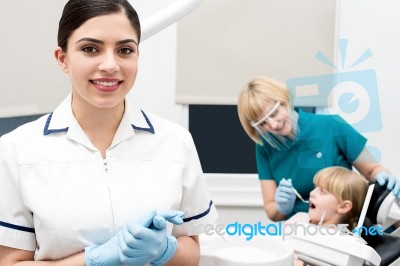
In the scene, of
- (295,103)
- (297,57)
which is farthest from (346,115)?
(297,57)

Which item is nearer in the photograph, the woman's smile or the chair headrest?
the woman's smile

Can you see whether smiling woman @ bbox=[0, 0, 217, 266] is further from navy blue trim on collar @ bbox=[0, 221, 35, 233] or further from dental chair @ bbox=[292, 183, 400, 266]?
dental chair @ bbox=[292, 183, 400, 266]

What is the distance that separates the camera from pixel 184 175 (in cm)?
109

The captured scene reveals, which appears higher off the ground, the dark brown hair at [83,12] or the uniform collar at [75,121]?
the dark brown hair at [83,12]

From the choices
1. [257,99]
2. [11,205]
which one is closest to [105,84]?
[11,205]

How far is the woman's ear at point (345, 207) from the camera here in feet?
5.66

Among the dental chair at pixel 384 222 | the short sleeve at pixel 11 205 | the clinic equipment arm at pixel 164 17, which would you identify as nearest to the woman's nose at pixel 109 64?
the short sleeve at pixel 11 205

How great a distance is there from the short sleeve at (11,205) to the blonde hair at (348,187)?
1.14 meters

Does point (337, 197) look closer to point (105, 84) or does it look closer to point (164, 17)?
point (164, 17)

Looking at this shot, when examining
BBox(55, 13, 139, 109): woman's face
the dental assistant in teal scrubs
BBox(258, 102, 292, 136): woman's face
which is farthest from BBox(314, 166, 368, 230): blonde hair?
BBox(55, 13, 139, 109): woman's face

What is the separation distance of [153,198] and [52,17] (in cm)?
126

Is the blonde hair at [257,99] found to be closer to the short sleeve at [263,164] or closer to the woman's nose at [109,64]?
the short sleeve at [263,164]

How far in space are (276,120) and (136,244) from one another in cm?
111

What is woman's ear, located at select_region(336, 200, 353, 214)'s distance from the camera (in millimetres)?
1725
